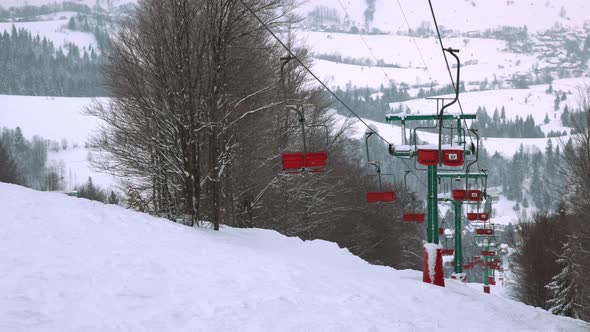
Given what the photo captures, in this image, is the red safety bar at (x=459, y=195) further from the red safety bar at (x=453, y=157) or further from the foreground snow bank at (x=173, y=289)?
the foreground snow bank at (x=173, y=289)

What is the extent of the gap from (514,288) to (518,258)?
5346 millimetres

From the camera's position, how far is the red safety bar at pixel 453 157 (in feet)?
50.1

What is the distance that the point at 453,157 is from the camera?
50.3 ft

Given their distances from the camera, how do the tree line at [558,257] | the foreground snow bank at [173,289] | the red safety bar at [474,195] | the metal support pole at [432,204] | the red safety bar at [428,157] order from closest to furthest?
1. the foreground snow bank at [173,289]
2. the red safety bar at [428,157]
3. the metal support pole at [432,204]
4. the tree line at [558,257]
5. the red safety bar at [474,195]

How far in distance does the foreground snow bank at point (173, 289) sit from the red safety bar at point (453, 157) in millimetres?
3635

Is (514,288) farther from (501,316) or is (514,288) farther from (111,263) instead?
(111,263)

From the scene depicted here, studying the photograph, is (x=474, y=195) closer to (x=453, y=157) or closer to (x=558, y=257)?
(x=453, y=157)

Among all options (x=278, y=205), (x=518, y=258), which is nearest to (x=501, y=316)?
(x=278, y=205)

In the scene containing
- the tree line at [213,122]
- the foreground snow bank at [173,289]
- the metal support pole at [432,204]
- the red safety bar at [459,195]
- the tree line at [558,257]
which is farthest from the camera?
the red safety bar at [459,195]

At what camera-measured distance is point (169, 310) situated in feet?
24.9

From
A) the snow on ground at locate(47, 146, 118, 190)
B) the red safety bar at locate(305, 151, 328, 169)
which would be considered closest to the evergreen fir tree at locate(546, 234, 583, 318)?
the red safety bar at locate(305, 151, 328, 169)

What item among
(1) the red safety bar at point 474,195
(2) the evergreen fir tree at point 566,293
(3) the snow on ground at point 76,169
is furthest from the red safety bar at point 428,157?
(3) the snow on ground at point 76,169

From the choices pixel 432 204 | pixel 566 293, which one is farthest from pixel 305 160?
pixel 566 293

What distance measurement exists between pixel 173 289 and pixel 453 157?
928cm
